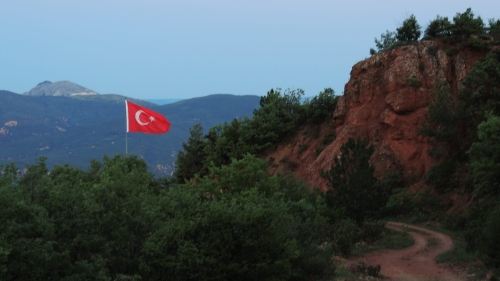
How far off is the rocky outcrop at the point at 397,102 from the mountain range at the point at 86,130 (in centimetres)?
4727

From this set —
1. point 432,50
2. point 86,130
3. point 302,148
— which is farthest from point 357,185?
point 86,130

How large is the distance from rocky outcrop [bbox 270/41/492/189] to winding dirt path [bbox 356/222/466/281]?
36.6 feet

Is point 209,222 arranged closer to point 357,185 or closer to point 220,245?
point 220,245

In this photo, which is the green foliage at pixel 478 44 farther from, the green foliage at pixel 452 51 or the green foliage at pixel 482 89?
the green foliage at pixel 482 89

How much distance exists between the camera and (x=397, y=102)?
1638 inches

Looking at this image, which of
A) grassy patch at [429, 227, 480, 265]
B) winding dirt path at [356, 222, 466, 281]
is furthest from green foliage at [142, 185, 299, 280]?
grassy patch at [429, 227, 480, 265]

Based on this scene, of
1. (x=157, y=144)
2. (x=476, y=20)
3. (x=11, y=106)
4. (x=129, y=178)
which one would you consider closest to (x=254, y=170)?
(x=129, y=178)

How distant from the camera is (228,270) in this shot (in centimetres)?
1672

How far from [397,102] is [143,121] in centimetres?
1517

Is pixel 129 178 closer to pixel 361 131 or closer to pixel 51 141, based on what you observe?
pixel 361 131

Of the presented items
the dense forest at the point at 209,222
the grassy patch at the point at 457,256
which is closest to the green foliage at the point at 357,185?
the dense forest at the point at 209,222

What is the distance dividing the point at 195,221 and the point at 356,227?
1210 cm

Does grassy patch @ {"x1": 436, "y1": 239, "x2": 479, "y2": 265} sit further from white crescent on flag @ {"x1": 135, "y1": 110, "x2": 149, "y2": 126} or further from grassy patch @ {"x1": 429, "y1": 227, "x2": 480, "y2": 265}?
white crescent on flag @ {"x1": 135, "y1": 110, "x2": 149, "y2": 126}

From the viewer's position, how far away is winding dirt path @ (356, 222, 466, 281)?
20.7m
